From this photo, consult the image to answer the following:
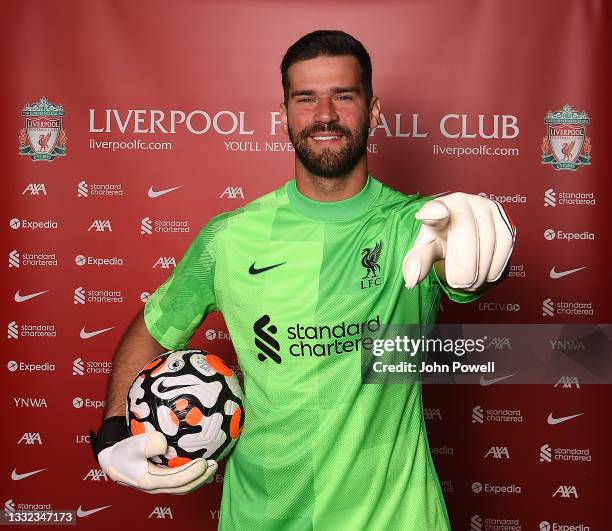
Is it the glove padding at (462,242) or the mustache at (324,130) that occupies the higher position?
the mustache at (324,130)

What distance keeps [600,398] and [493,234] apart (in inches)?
76.3

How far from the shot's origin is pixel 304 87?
179cm

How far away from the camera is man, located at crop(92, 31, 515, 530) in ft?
5.29

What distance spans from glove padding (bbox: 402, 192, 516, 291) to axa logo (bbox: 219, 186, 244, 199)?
1763mm

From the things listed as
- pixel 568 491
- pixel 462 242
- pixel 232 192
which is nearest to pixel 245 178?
pixel 232 192

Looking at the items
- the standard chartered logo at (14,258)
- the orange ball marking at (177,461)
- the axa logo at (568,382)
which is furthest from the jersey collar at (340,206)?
the standard chartered logo at (14,258)

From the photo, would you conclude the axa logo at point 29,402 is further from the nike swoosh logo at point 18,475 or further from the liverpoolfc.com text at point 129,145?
the liverpoolfc.com text at point 129,145

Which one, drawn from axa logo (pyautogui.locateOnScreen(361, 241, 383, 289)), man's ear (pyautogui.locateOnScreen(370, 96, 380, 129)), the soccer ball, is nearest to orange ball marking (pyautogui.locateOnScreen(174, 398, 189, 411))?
the soccer ball

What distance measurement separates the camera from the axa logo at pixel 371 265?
1.65 m

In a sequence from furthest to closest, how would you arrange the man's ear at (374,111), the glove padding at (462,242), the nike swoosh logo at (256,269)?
the man's ear at (374,111) → the nike swoosh logo at (256,269) → the glove padding at (462,242)

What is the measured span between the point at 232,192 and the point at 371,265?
4.59 ft

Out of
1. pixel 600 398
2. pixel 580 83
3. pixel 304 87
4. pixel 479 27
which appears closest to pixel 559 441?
pixel 600 398

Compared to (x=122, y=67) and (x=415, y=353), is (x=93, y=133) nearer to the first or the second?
(x=122, y=67)

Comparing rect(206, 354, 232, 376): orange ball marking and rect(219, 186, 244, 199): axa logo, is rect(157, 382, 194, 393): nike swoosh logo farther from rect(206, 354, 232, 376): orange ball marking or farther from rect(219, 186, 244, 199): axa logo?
rect(219, 186, 244, 199): axa logo
